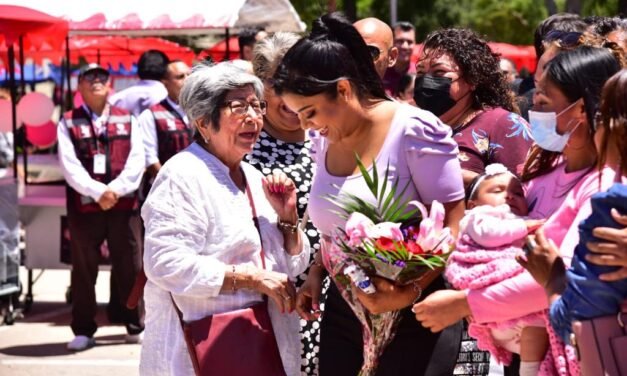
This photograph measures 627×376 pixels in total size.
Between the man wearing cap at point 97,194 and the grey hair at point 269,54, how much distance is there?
4493 mm

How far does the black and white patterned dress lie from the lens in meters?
5.23

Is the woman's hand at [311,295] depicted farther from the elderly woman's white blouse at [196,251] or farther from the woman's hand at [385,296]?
the woman's hand at [385,296]

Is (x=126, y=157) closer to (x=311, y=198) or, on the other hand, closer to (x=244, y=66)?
(x=244, y=66)

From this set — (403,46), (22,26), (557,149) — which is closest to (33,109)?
(22,26)

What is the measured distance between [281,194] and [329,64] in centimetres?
84

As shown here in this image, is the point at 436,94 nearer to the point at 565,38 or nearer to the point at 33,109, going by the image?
the point at 565,38

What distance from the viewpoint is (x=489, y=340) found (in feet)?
12.9

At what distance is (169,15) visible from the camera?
13562 mm

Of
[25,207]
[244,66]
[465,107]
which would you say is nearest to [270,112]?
[244,66]

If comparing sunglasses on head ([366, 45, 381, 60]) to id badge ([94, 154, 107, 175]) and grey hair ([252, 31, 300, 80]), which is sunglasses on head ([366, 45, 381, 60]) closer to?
grey hair ([252, 31, 300, 80])

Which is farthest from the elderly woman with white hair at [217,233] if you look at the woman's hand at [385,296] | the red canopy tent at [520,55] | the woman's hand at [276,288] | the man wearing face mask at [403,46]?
the red canopy tent at [520,55]

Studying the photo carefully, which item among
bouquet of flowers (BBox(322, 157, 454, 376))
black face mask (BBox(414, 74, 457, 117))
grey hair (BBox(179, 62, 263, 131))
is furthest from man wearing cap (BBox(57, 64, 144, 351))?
bouquet of flowers (BBox(322, 157, 454, 376))

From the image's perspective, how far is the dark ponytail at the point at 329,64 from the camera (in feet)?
13.5

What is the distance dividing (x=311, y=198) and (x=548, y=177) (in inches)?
35.6
